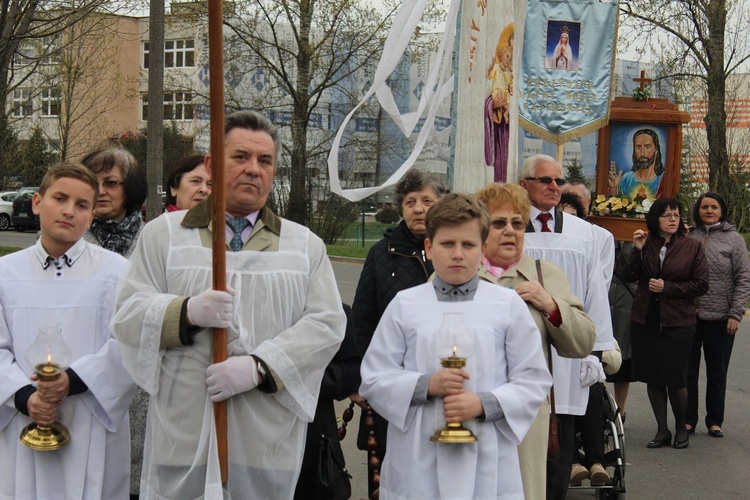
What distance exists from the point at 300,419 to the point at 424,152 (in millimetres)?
5795

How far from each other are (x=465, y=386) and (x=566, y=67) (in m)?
5.77

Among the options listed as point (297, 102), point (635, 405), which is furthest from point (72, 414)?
A: point (297, 102)

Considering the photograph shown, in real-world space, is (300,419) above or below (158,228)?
below

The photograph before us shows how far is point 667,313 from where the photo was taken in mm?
8289

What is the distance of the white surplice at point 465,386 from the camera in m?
3.76

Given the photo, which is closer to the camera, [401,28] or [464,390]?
[464,390]

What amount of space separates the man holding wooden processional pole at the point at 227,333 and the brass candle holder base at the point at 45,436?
391 mm

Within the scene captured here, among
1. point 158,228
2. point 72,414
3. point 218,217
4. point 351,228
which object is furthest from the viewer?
point 351,228

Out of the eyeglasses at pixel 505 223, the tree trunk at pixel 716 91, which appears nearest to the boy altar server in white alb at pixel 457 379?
the eyeglasses at pixel 505 223

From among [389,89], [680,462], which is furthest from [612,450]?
[389,89]

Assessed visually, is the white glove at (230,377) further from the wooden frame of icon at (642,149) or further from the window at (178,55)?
the window at (178,55)

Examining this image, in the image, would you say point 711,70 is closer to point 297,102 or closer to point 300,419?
point 297,102

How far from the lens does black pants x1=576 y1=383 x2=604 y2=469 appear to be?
6.31 meters

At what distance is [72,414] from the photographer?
156 inches
